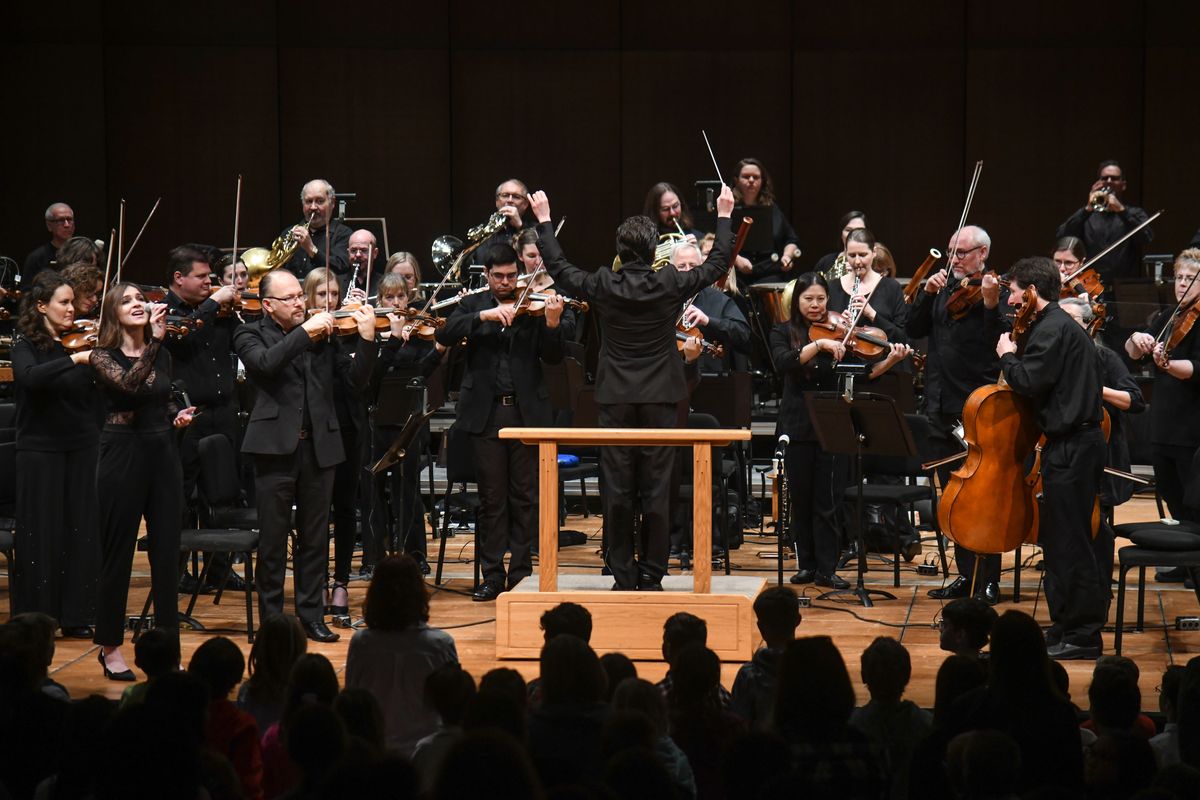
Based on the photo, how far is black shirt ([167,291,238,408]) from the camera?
7.07 meters

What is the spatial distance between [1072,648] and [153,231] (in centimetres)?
842

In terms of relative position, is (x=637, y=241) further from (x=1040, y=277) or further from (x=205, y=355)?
(x=205, y=355)

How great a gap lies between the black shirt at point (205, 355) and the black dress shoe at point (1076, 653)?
13.3ft

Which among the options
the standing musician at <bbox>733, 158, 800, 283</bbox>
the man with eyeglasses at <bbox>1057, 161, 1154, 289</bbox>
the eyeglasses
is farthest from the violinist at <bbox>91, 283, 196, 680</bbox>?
the man with eyeglasses at <bbox>1057, 161, 1154, 289</bbox>

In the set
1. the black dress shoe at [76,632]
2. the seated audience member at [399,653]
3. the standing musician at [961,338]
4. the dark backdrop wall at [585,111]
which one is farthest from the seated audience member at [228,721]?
the dark backdrop wall at [585,111]

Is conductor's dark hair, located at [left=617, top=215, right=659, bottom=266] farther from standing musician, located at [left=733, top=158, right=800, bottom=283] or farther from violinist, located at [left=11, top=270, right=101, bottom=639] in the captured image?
standing musician, located at [left=733, top=158, right=800, bottom=283]

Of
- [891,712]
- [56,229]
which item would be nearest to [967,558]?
[891,712]

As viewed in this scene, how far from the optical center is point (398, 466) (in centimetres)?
738

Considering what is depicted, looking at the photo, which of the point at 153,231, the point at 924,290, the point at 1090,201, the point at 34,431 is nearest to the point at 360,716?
the point at 34,431

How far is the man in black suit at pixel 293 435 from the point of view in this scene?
6.04 meters

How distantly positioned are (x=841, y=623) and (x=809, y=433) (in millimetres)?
1089

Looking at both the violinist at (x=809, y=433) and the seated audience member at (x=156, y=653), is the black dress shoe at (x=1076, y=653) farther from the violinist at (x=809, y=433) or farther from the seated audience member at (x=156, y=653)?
the seated audience member at (x=156, y=653)

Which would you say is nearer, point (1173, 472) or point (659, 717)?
point (659, 717)

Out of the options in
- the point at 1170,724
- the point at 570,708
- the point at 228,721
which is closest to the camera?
the point at 570,708
